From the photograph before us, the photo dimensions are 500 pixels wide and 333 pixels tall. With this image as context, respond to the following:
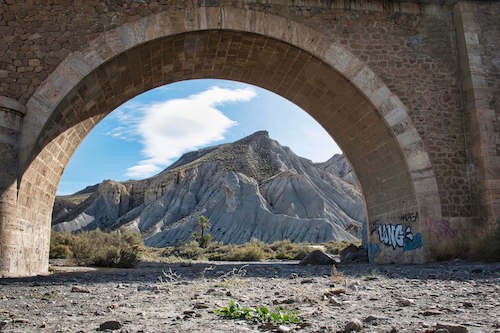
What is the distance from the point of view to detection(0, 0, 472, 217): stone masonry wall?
884cm

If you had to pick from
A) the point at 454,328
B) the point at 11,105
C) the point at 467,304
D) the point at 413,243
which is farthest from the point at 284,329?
the point at 413,243

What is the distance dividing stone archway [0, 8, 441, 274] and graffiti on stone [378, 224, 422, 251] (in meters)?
0.03

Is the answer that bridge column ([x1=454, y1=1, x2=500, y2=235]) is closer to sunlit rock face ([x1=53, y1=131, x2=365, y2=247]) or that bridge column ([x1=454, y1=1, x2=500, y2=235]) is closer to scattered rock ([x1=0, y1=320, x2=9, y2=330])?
scattered rock ([x1=0, y1=320, x2=9, y2=330])

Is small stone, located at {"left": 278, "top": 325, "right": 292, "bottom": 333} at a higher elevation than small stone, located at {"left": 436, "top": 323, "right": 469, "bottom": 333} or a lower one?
lower

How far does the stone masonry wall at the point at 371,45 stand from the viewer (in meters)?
8.84

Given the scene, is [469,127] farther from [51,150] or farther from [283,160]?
[283,160]

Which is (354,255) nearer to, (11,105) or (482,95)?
(482,95)

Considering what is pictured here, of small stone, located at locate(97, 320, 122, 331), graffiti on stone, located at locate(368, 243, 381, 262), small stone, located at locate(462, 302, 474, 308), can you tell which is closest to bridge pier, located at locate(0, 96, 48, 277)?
small stone, located at locate(97, 320, 122, 331)

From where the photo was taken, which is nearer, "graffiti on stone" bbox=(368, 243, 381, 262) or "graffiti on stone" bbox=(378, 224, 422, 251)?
"graffiti on stone" bbox=(378, 224, 422, 251)

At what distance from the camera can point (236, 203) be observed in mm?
50906

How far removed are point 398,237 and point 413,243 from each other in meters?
0.57

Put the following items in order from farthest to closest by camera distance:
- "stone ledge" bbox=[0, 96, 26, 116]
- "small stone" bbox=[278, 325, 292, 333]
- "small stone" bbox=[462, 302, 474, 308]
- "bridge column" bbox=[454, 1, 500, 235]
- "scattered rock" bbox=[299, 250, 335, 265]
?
"scattered rock" bbox=[299, 250, 335, 265] → "bridge column" bbox=[454, 1, 500, 235] → "stone ledge" bbox=[0, 96, 26, 116] → "small stone" bbox=[462, 302, 474, 308] → "small stone" bbox=[278, 325, 292, 333]

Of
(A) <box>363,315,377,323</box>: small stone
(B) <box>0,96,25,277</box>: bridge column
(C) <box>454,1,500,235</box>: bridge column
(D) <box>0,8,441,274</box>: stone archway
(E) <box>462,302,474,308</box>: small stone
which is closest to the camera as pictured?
(A) <box>363,315,377,323</box>: small stone

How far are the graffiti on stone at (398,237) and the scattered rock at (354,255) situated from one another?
2.11 m
